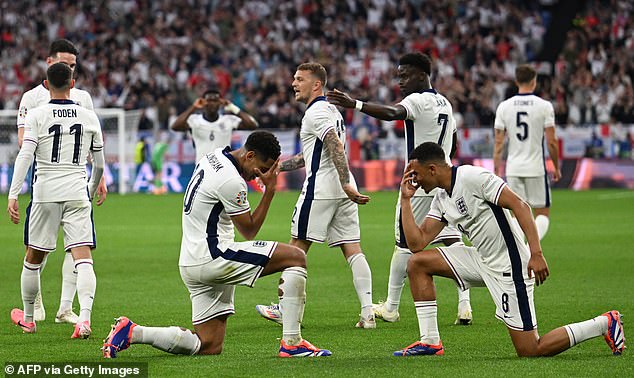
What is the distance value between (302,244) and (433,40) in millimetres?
27182

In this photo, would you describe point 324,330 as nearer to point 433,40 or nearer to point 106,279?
point 106,279

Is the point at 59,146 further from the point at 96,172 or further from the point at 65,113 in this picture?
the point at 96,172

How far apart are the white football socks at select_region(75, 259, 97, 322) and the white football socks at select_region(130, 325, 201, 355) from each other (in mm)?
1501

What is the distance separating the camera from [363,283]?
32.0 ft

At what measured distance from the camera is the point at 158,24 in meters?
37.7

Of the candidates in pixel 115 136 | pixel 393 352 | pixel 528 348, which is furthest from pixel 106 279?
Result: pixel 115 136

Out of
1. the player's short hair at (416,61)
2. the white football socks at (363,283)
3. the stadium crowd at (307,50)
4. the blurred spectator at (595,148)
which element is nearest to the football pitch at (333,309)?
the white football socks at (363,283)

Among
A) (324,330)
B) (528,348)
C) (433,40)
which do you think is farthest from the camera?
(433,40)

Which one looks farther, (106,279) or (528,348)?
(106,279)

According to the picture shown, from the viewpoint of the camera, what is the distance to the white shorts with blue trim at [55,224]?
9258 millimetres

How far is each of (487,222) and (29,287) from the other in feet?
13.2

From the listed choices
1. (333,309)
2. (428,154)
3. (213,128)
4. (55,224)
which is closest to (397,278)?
(333,309)

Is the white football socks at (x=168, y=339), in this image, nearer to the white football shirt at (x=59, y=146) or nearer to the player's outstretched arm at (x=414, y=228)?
the player's outstretched arm at (x=414, y=228)

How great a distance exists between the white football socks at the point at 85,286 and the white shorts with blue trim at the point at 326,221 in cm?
184
